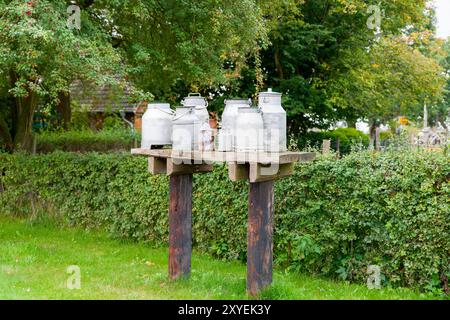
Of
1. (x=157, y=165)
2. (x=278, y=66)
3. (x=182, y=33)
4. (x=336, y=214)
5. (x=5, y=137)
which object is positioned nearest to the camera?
(x=157, y=165)

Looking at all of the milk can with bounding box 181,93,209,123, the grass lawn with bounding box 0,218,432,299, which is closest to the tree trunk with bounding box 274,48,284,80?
the grass lawn with bounding box 0,218,432,299

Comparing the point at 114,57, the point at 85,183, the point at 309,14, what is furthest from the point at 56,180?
the point at 309,14

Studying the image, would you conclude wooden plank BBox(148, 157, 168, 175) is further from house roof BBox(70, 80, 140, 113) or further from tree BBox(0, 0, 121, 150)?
house roof BBox(70, 80, 140, 113)

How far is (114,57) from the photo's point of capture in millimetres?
8836

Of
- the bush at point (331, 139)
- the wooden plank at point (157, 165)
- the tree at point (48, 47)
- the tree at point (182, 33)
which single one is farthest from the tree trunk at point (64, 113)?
the wooden plank at point (157, 165)

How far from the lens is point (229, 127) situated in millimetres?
5535

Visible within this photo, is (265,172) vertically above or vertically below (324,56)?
below

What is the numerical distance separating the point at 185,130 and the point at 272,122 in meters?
0.93

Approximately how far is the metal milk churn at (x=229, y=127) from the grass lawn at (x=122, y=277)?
1.58 metres

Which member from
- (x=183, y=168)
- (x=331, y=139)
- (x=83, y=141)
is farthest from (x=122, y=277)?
(x=331, y=139)

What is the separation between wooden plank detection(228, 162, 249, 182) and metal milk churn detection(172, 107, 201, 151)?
20.7 inches

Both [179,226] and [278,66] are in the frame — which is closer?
[179,226]

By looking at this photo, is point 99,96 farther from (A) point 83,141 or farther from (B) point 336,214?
(B) point 336,214

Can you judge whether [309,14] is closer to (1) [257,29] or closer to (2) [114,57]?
(1) [257,29]
